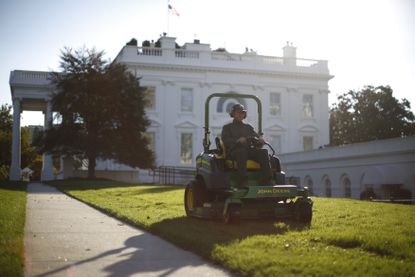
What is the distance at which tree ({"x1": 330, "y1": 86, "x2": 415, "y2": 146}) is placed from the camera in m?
64.4

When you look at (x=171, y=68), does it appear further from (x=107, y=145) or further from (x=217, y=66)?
(x=107, y=145)

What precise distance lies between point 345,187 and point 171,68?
23.1 metres

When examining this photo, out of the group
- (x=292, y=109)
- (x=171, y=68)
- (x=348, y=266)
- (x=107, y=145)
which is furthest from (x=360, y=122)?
(x=348, y=266)

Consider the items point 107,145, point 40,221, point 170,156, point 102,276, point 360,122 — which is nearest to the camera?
point 102,276

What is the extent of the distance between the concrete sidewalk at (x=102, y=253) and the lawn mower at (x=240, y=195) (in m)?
1.37

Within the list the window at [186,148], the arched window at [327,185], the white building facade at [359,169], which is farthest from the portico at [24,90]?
the arched window at [327,185]

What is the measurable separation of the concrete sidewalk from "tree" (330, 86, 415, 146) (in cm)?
5760

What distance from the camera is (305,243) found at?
24.4 ft

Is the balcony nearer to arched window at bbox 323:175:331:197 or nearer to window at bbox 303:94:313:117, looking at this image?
window at bbox 303:94:313:117

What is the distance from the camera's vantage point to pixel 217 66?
185ft

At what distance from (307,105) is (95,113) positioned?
3003 centimetres

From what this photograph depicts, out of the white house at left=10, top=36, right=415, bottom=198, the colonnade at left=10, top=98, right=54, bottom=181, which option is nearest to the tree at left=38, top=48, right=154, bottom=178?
the white house at left=10, top=36, right=415, bottom=198

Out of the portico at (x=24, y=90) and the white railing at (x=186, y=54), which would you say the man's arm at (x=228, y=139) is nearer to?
the portico at (x=24, y=90)

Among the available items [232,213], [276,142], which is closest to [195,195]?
[232,213]
